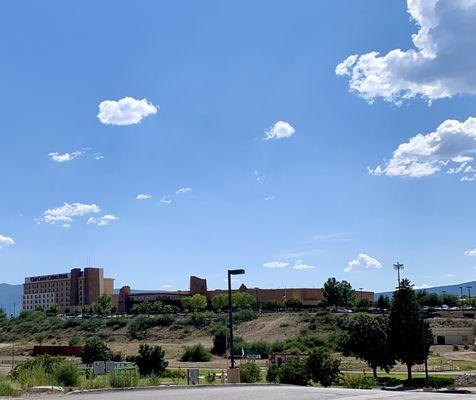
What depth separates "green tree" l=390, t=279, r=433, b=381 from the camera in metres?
54.1

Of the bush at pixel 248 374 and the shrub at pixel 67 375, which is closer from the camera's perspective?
the shrub at pixel 67 375

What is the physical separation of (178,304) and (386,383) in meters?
110

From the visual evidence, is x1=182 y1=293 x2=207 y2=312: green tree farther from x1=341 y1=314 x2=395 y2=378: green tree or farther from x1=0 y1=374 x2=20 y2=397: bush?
x1=0 y1=374 x2=20 y2=397: bush

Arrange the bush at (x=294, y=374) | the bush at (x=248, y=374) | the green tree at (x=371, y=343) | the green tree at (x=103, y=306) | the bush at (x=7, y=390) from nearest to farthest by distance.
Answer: the bush at (x=7, y=390)
the bush at (x=248, y=374)
the bush at (x=294, y=374)
the green tree at (x=371, y=343)
the green tree at (x=103, y=306)

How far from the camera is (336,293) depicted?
457ft

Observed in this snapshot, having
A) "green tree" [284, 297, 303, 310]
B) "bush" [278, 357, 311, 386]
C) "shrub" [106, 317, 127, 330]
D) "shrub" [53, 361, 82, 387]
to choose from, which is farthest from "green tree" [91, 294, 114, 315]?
"shrub" [53, 361, 82, 387]

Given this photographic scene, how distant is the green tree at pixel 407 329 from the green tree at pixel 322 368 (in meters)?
9.57

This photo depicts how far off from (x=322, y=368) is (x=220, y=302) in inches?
3739

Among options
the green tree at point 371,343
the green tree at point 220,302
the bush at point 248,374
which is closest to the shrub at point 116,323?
the green tree at point 220,302

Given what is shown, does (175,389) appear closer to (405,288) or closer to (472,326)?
(405,288)

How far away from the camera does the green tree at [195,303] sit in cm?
14175

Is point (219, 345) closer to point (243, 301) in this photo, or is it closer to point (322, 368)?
point (322, 368)

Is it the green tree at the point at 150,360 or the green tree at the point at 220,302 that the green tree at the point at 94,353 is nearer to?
the green tree at the point at 150,360

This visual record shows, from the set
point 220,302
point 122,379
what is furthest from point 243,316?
point 122,379
